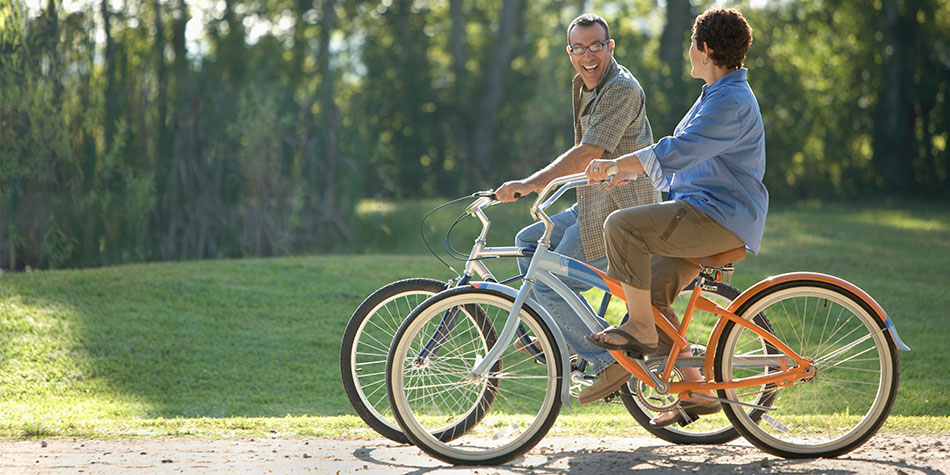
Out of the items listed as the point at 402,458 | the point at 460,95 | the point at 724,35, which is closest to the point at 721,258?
the point at 724,35

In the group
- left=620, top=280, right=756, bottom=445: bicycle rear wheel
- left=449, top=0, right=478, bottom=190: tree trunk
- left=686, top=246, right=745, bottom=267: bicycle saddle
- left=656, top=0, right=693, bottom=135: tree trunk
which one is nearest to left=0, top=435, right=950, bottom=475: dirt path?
left=620, top=280, right=756, bottom=445: bicycle rear wheel

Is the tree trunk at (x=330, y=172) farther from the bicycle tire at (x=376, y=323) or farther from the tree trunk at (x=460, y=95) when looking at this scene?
the tree trunk at (x=460, y=95)

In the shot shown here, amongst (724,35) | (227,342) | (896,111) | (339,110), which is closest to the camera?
(724,35)

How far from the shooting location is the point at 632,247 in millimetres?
3707

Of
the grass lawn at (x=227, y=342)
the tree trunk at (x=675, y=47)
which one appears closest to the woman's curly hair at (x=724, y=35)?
the grass lawn at (x=227, y=342)

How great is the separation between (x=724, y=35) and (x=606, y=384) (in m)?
1.34

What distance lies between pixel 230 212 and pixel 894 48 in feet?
42.5

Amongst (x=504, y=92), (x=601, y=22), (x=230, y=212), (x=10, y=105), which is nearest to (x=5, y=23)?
(x=10, y=105)

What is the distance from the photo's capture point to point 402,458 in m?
4.04

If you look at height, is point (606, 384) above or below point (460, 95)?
below

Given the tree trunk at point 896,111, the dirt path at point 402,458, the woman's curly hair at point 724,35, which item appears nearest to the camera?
the woman's curly hair at point 724,35

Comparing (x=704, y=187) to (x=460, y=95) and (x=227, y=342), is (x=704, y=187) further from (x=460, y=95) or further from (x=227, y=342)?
(x=460, y=95)

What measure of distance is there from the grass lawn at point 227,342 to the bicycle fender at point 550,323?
930 mm

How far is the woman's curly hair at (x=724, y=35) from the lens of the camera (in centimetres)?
368
